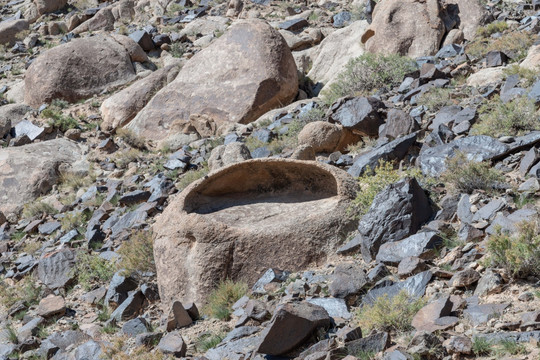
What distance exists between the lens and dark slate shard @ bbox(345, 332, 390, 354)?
412cm

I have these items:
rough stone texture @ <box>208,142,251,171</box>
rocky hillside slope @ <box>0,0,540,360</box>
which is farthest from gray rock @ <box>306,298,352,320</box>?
rough stone texture @ <box>208,142,251,171</box>

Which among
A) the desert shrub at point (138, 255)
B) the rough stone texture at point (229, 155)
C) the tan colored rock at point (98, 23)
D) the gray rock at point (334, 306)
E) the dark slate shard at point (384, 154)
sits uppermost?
the gray rock at point (334, 306)

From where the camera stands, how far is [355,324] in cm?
468

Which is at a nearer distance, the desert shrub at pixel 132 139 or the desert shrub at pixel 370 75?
the desert shrub at pixel 370 75

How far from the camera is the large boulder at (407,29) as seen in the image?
1125cm

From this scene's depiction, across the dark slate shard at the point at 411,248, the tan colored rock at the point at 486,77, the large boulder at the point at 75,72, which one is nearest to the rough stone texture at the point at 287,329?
the dark slate shard at the point at 411,248

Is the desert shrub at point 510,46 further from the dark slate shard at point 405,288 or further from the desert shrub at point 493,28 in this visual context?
the dark slate shard at point 405,288

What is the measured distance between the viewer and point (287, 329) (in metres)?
4.44

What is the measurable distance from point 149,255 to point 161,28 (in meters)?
10.9

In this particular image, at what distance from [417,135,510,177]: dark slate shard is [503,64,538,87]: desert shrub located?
1.64 metres

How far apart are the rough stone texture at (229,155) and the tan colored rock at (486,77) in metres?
2.98

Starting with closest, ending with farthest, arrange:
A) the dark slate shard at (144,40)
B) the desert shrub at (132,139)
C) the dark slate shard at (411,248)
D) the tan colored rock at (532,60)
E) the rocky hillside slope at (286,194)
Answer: the rocky hillside slope at (286,194) < the dark slate shard at (411,248) < the tan colored rock at (532,60) < the desert shrub at (132,139) < the dark slate shard at (144,40)

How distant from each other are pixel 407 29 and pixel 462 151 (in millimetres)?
5339

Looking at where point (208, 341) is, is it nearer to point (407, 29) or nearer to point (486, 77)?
point (486, 77)
